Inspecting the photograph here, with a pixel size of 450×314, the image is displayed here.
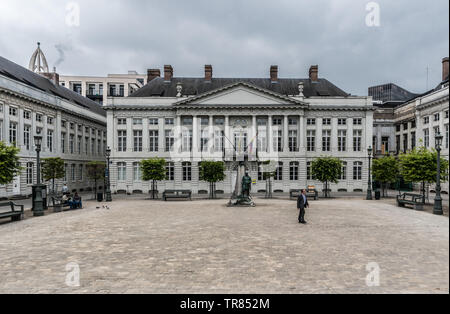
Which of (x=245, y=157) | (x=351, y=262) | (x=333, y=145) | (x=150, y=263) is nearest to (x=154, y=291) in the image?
(x=150, y=263)

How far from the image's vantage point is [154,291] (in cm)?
685

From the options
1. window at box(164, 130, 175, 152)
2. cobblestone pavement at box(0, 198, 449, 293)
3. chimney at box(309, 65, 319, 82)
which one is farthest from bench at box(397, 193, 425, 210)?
window at box(164, 130, 175, 152)

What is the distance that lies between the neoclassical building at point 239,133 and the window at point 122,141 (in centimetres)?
8

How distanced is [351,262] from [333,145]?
112 feet

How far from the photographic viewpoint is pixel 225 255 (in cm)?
960

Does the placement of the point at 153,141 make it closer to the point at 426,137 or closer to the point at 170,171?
the point at 170,171

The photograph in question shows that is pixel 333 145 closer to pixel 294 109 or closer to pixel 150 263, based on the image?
pixel 294 109

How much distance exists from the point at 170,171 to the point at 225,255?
31.7m

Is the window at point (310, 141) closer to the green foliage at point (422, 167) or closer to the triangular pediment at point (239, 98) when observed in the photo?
the triangular pediment at point (239, 98)

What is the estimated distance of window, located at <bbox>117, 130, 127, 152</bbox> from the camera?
40844 mm

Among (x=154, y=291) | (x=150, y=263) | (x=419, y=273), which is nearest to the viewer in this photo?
(x=154, y=291)

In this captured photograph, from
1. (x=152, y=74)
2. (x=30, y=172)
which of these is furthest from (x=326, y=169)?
(x=30, y=172)

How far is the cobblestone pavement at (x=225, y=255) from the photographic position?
7020 mm

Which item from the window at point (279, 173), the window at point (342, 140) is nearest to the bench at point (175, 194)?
the window at point (279, 173)
